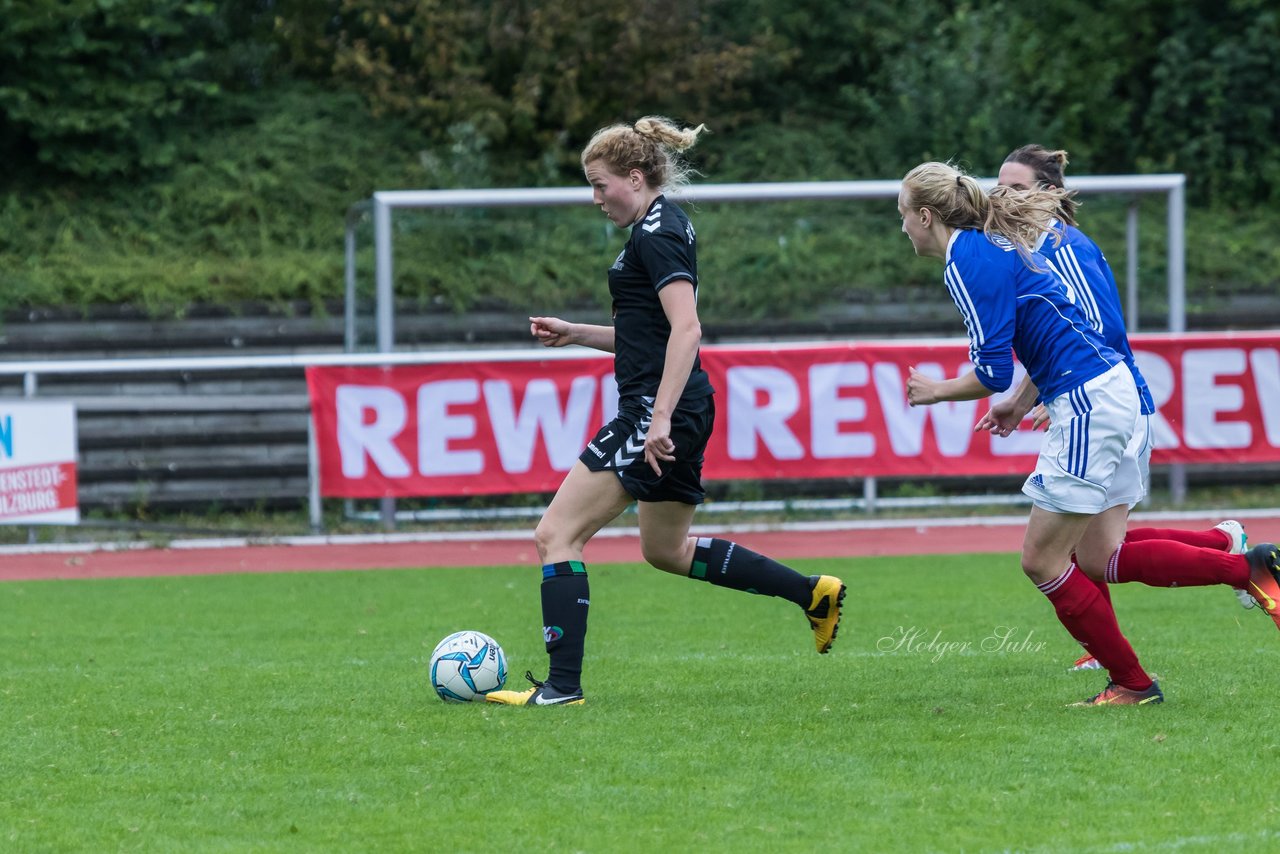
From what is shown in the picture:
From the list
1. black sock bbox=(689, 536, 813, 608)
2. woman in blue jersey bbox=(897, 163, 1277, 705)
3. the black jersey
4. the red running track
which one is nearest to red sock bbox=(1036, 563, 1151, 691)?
woman in blue jersey bbox=(897, 163, 1277, 705)

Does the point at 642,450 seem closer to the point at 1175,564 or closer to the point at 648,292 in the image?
the point at 648,292

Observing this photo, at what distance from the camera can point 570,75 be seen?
62.3 feet

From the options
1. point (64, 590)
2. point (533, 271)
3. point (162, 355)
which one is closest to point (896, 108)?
point (533, 271)

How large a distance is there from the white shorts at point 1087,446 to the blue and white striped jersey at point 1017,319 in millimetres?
62

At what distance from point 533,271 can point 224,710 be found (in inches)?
420

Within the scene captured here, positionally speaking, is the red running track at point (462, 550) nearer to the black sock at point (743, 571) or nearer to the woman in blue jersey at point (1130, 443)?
the black sock at point (743, 571)

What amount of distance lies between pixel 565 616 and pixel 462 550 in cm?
696

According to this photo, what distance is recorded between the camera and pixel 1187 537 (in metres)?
5.94

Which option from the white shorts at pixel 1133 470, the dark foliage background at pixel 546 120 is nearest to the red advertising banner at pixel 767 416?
the dark foliage background at pixel 546 120

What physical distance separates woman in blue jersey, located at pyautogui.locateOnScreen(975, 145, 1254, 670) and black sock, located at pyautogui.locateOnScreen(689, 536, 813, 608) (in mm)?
930

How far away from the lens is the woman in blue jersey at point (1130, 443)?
5.51 m

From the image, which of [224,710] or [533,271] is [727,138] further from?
[224,710]

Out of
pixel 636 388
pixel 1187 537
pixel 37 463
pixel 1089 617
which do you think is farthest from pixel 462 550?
pixel 1089 617

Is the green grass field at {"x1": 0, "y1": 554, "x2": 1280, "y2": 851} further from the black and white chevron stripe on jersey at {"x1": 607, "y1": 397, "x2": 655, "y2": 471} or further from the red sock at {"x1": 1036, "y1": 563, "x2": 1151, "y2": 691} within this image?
the black and white chevron stripe on jersey at {"x1": 607, "y1": 397, "x2": 655, "y2": 471}
